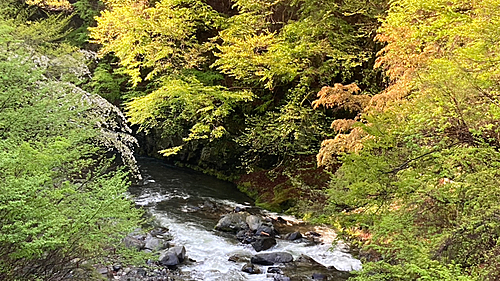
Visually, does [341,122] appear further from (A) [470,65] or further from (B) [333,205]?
(A) [470,65]

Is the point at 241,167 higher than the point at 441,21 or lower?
lower

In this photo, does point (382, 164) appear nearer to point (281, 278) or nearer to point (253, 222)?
point (281, 278)

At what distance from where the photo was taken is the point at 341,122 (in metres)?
8.41

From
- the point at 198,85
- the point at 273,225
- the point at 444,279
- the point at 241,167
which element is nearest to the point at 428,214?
the point at 444,279

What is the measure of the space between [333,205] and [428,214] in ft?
4.95

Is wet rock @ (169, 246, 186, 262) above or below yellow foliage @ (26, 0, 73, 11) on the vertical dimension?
below

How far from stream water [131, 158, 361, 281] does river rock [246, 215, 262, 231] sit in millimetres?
642

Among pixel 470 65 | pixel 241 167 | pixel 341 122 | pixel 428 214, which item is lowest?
pixel 241 167

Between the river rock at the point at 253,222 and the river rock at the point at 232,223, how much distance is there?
0.35 feet

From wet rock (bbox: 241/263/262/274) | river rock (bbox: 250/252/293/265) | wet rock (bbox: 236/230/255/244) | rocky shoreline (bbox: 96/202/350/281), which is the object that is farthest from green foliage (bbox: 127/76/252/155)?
wet rock (bbox: 241/263/262/274)

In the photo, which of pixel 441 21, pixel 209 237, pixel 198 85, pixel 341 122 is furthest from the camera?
pixel 198 85

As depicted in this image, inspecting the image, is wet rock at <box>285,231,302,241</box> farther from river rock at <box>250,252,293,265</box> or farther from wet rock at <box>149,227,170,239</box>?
wet rock at <box>149,227,170,239</box>

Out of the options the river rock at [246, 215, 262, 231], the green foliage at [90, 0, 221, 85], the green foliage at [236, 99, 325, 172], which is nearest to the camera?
the river rock at [246, 215, 262, 231]

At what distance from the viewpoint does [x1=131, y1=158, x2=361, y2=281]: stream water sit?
7906 millimetres
